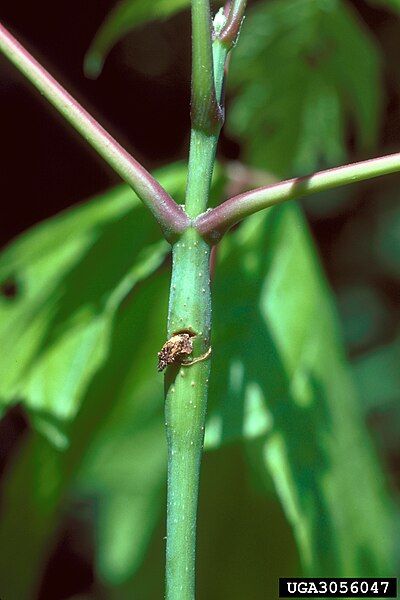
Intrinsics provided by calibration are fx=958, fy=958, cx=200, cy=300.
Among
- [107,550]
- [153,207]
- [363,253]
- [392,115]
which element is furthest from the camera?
[363,253]

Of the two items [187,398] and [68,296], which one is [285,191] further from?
[68,296]

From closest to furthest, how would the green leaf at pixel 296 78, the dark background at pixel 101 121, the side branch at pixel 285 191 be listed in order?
the side branch at pixel 285 191
the green leaf at pixel 296 78
the dark background at pixel 101 121

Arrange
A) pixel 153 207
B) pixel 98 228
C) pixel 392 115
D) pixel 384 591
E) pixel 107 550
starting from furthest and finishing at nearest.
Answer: pixel 392 115 < pixel 107 550 < pixel 98 228 < pixel 384 591 < pixel 153 207

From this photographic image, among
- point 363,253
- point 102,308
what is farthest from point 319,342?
point 363,253

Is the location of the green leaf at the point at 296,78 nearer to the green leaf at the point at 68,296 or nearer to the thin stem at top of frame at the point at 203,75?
the green leaf at the point at 68,296

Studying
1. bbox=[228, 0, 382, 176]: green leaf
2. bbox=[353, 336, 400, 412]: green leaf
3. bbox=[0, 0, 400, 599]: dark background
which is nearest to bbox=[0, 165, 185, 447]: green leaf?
bbox=[228, 0, 382, 176]: green leaf

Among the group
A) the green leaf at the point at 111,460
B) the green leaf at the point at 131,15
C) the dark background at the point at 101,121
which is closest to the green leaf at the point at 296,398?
the green leaf at the point at 111,460

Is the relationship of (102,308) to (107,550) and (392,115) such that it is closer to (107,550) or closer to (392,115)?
(107,550)
